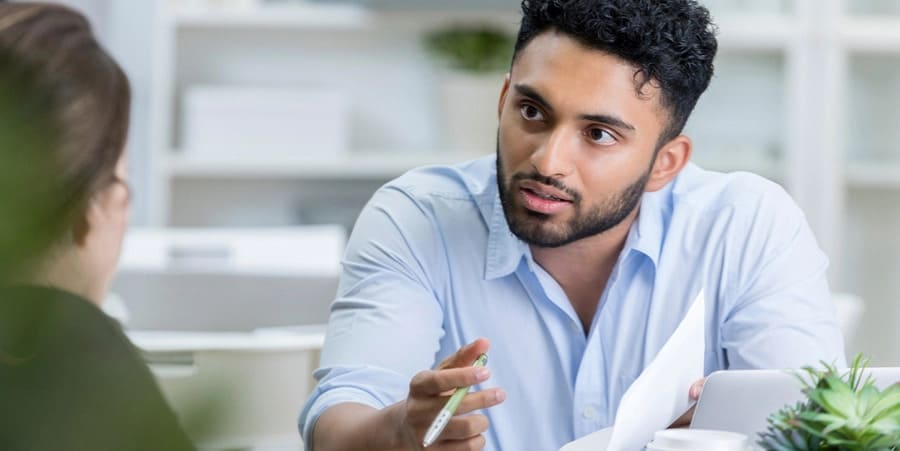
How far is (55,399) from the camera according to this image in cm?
29

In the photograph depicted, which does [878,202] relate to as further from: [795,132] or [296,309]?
[296,309]

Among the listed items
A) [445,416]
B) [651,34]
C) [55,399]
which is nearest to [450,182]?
[651,34]

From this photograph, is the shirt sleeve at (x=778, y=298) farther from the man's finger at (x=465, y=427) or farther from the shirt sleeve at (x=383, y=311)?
the man's finger at (x=465, y=427)

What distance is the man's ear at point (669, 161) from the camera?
159 centimetres

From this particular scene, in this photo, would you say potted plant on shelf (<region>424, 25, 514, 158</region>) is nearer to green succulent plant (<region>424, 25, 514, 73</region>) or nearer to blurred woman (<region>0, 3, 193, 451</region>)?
green succulent plant (<region>424, 25, 514, 73</region>)

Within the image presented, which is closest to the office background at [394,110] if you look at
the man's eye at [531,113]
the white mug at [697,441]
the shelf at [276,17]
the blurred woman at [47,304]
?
the shelf at [276,17]

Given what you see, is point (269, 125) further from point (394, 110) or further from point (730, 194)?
point (730, 194)

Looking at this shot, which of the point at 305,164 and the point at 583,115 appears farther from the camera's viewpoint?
the point at 305,164

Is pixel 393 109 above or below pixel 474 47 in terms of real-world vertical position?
below

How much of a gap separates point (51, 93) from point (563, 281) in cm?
134

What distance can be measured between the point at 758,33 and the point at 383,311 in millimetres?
2582

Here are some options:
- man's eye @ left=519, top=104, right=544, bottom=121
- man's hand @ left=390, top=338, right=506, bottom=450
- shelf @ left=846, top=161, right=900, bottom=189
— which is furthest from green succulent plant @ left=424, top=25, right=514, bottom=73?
man's hand @ left=390, top=338, right=506, bottom=450

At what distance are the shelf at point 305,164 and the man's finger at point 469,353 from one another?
8.76 ft

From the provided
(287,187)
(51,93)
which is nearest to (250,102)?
(287,187)
